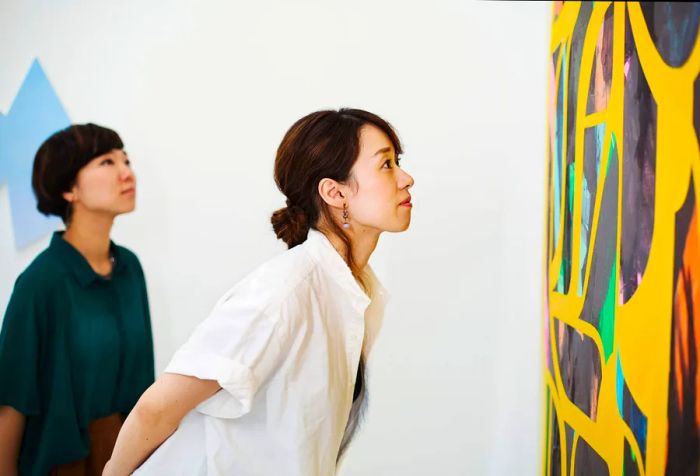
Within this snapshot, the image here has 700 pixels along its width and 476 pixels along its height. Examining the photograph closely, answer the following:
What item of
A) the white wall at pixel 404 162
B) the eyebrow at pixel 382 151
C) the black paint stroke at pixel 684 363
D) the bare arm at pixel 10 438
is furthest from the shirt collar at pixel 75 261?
the black paint stroke at pixel 684 363

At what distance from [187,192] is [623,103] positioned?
1603mm

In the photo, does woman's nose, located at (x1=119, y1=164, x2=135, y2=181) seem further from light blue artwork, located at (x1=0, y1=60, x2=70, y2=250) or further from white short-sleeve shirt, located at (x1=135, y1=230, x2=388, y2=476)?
white short-sleeve shirt, located at (x1=135, y1=230, x2=388, y2=476)

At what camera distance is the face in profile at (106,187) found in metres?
2.36

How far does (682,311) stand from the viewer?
999 millimetres

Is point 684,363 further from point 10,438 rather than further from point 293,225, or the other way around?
point 10,438

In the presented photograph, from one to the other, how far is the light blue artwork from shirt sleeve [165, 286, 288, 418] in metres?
1.25

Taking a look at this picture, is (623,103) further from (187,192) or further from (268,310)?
(187,192)

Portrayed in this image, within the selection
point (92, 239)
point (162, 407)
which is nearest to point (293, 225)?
point (162, 407)

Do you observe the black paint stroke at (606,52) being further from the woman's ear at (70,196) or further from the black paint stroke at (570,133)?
the woman's ear at (70,196)

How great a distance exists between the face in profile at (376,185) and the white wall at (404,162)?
340mm

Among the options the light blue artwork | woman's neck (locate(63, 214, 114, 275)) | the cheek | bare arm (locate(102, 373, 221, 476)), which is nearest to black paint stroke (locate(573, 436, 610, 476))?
bare arm (locate(102, 373, 221, 476))

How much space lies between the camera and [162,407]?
5.11ft

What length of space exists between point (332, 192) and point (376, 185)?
0.11m

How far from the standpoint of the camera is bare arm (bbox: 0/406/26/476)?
2.21 metres
